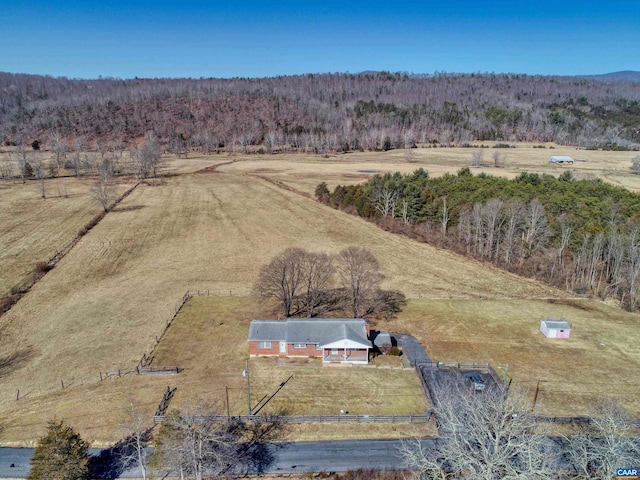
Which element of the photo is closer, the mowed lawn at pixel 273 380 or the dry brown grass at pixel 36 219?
the mowed lawn at pixel 273 380

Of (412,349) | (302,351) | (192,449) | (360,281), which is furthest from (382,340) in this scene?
(192,449)

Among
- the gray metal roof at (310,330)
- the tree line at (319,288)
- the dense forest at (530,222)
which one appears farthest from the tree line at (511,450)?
the dense forest at (530,222)

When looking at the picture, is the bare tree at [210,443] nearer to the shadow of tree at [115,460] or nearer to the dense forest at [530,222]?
the shadow of tree at [115,460]

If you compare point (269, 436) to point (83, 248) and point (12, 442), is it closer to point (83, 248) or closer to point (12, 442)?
point (12, 442)

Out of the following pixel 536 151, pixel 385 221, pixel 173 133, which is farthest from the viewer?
pixel 173 133

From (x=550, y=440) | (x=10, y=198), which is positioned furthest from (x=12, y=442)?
(x=10, y=198)

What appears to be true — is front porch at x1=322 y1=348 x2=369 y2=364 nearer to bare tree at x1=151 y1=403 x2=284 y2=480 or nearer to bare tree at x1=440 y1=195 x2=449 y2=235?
bare tree at x1=151 y1=403 x2=284 y2=480
